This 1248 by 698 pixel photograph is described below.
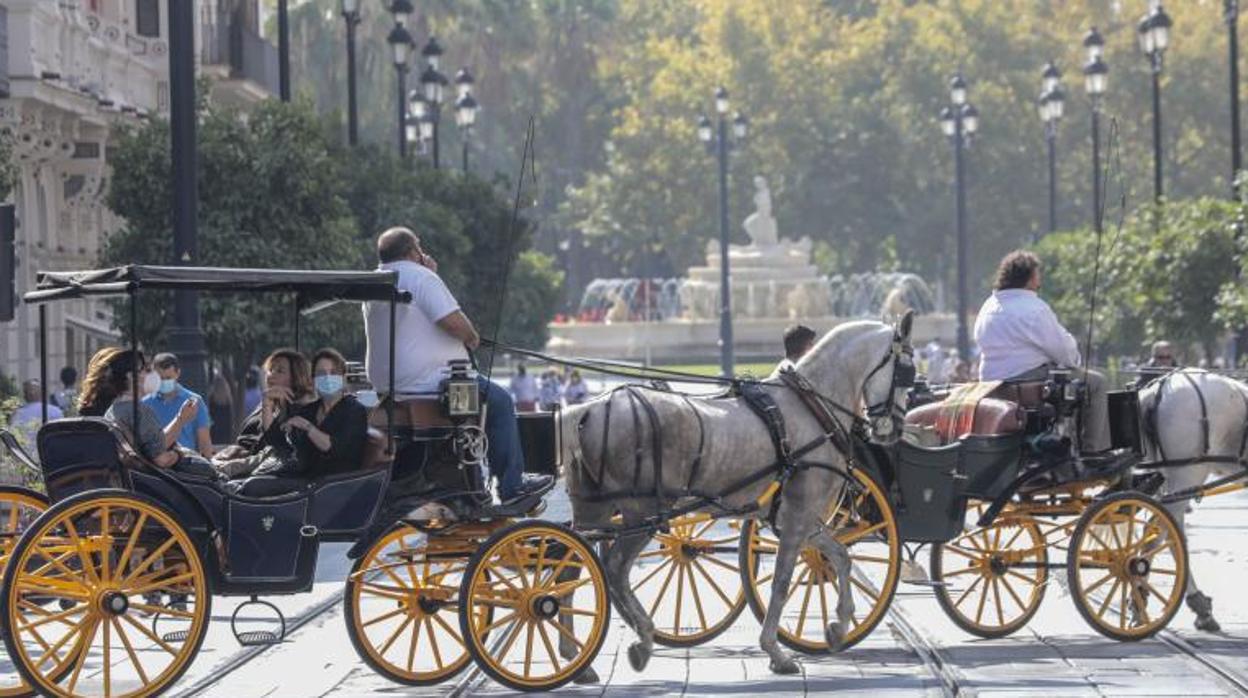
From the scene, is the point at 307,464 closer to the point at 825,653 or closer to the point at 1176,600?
the point at 825,653

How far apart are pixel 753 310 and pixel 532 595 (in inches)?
2779

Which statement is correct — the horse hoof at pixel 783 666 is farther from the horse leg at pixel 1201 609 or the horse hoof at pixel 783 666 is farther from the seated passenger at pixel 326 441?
the horse leg at pixel 1201 609

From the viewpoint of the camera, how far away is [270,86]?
54.0 meters

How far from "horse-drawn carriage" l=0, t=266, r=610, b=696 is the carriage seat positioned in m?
3.05

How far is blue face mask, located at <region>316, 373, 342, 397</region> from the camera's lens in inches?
572

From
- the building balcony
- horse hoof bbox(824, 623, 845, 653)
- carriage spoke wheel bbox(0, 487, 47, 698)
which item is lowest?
horse hoof bbox(824, 623, 845, 653)

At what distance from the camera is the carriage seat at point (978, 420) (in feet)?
55.2

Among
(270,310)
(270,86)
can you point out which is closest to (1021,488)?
(270,310)

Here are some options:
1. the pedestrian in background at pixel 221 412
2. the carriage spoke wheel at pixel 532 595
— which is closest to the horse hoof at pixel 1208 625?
the carriage spoke wheel at pixel 532 595

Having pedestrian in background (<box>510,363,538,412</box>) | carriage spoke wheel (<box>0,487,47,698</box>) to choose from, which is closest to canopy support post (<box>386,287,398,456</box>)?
carriage spoke wheel (<box>0,487,47,698</box>)

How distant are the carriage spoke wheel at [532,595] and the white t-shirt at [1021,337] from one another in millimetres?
3530

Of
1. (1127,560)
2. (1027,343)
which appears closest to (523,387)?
(1027,343)

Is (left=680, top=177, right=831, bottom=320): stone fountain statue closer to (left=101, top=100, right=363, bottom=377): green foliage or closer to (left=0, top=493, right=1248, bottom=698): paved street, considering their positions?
(left=101, top=100, right=363, bottom=377): green foliage

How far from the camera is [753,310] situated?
8488cm
